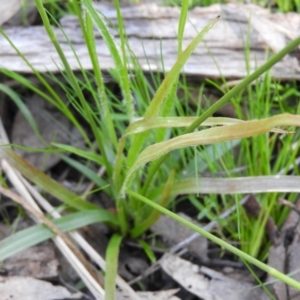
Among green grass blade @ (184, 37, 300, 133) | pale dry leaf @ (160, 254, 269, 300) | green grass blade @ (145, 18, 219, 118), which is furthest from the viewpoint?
pale dry leaf @ (160, 254, 269, 300)

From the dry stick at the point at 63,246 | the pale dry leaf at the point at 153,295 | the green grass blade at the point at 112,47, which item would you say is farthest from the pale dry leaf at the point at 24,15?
the pale dry leaf at the point at 153,295

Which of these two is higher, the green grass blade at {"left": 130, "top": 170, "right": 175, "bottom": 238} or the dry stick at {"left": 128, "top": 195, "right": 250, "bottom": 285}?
the green grass blade at {"left": 130, "top": 170, "right": 175, "bottom": 238}

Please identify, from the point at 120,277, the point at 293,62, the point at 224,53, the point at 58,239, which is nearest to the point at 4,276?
the point at 58,239

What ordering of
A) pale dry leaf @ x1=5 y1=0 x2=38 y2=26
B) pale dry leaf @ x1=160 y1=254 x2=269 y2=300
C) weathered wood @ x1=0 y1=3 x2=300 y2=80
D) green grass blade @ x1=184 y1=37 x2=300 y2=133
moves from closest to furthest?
1. green grass blade @ x1=184 y1=37 x2=300 y2=133
2. pale dry leaf @ x1=160 y1=254 x2=269 y2=300
3. weathered wood @ x1=0 y1=3 x2=300 y2=80
4. pale dry leaf @ x1=5 y1=0 x2=38 y2=26

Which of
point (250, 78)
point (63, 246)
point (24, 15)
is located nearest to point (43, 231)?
point (63, 246)

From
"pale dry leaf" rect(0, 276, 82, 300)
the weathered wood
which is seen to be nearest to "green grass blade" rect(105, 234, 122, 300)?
"pale dry leaf" rect(0, 276, 82, 300)

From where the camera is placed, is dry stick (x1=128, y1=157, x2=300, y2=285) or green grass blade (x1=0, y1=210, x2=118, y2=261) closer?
green grass blade (x1=0, y1=210, x2=118, y2=261)

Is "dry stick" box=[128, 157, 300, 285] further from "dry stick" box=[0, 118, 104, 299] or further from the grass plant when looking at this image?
"dry stick" box=[0, 118, 104, 299]
